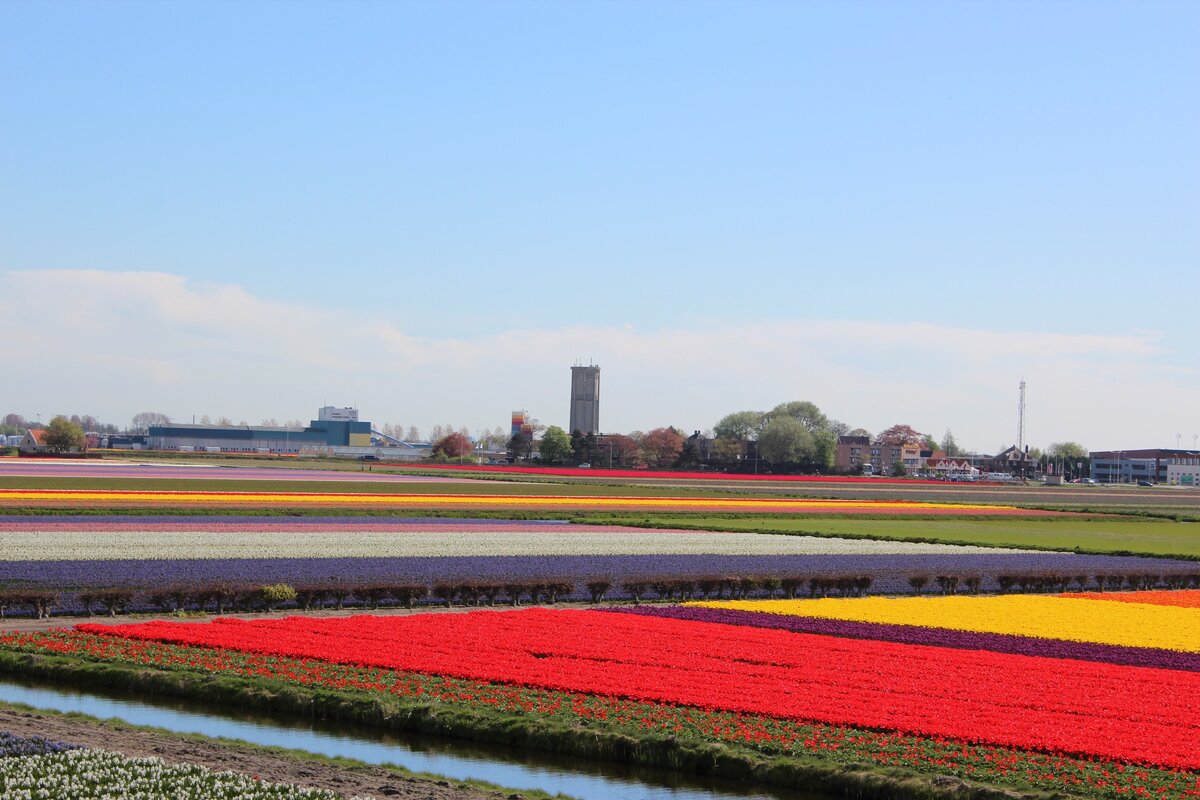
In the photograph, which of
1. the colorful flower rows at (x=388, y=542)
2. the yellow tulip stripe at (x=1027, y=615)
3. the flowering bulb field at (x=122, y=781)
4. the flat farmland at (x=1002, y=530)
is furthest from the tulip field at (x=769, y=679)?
the flat farmland at (x=1002, y=530)

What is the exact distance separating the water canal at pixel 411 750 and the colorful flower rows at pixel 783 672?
2646 millimetres

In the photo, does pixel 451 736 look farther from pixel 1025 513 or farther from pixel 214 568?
pixel 1025 513

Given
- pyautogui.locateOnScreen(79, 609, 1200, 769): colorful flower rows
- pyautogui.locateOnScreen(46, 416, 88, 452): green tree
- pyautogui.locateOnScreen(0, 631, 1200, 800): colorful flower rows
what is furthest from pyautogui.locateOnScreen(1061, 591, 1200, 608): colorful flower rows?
pyautogui.locateOnScreen(46, 416, 88, 452): green tree

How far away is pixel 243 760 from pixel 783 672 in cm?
888

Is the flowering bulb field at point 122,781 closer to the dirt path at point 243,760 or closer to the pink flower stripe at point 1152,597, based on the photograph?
the dirt path at point 243,760

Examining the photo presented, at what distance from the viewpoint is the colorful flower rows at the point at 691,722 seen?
15.5 m

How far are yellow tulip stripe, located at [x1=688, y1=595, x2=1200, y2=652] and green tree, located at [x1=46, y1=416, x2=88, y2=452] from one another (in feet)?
513

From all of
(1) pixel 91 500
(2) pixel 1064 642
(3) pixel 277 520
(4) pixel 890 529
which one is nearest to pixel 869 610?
(2) pixel 1064 642

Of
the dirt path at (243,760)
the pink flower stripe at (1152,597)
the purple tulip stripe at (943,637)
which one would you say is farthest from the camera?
the pink flower stripe at (1152,597)

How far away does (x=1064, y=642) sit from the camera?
27312 millimetres

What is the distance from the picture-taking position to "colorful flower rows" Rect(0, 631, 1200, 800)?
15547mm

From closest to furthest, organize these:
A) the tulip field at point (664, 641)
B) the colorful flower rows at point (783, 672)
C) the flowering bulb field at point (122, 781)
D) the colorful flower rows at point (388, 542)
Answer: the flowering bulb field at point (122, 781) → the tulip field at point (664, 641) → the colorful flower rows at point (783, 672) → the colorful flower rows at point (388, 542)

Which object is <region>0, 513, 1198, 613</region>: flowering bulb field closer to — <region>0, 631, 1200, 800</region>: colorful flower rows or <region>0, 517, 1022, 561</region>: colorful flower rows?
<region>0, 517, 1022, 561</region>: colorful flower rows

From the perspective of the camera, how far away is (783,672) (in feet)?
72.5
